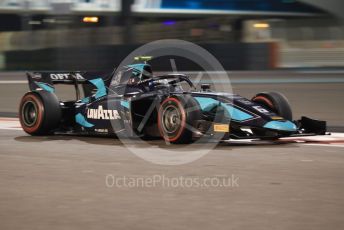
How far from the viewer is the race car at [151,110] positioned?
7816 millimetres

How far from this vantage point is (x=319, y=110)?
10.9m

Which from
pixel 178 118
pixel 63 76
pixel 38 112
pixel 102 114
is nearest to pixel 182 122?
pixel 178 118

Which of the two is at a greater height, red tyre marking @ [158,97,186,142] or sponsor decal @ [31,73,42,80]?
sponsor decal @ [31,73,42,80]

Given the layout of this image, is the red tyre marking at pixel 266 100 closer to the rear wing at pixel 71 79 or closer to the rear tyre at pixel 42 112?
the rear wing at pixel 71 79

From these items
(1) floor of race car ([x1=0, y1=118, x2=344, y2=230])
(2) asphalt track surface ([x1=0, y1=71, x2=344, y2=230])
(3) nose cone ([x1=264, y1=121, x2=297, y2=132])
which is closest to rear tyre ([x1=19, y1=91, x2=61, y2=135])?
(2) asphalt track surface ([x1=0, y1=71, x2=344, y2=230])

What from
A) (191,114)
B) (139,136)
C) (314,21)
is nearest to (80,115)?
(139,136)

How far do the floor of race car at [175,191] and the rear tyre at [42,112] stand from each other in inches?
36.3

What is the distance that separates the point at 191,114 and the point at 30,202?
3.05 m

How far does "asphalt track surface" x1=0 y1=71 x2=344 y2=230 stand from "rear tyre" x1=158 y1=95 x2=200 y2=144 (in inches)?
8.1

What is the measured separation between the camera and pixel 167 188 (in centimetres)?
555

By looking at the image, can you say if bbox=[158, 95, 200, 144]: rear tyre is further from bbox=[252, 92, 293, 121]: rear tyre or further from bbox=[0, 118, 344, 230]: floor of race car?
bbox=[252, 92, 293, 121]: rear tyre

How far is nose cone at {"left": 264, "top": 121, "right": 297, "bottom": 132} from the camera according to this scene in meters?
7.83

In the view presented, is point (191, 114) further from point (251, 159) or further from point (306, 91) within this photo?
point (306, 91)

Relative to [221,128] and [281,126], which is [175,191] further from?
[281,126]
